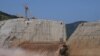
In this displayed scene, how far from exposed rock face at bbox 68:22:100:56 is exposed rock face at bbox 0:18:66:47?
169 inches

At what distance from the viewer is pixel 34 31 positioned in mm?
19297

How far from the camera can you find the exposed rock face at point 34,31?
1931 centimetres

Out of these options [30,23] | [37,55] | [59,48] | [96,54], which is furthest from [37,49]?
[96,54]

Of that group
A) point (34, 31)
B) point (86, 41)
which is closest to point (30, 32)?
point (34, 31)

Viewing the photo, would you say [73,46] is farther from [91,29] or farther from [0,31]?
[0,31]

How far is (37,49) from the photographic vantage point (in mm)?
16859

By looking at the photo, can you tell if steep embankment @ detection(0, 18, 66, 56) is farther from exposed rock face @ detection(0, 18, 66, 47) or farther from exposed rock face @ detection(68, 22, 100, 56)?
exposed rock face @ detection(68, 22, 100, 56)

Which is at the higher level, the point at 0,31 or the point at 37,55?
the point at 0,31

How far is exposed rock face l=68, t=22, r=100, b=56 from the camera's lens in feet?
45.1

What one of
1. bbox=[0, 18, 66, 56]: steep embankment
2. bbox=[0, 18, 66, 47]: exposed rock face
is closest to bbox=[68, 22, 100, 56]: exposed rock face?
bbox=[0, 18, 66, 56]: steep embankment

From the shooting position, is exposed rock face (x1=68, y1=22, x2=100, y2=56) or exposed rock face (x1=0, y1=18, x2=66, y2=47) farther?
exposed rock face (x1=0, y1=18, x2=66, y2=47)

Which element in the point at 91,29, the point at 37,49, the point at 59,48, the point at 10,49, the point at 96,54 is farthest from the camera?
the point at 10,49

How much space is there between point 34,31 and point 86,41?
5.85m

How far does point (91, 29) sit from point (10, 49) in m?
6.11
